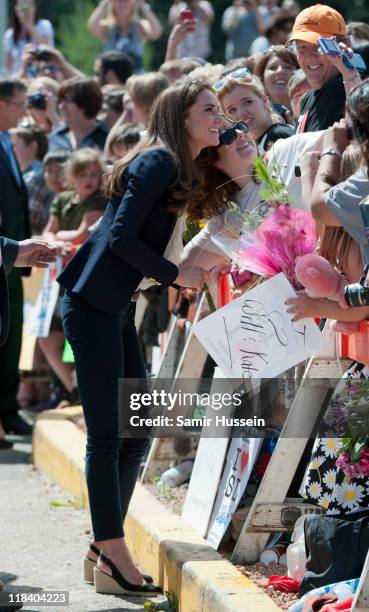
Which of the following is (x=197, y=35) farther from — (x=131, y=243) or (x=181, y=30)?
(x=131, y=243)

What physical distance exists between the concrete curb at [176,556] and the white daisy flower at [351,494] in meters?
0.46

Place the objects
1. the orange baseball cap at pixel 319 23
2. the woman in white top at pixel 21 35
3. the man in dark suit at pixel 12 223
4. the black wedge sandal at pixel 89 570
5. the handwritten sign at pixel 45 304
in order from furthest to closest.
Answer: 1. the woman in white top at pixel 21 35
2. the handwritten sign at pixel 45 304
3. the man in dark suit at pixel 12 223
4. the orange baseball cap at pixel 319 23
5. the black wedge sandal at pixel 89 570

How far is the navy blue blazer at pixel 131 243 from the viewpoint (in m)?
4.91

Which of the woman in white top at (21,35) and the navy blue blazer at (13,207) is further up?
the woman in white top at (21,35)

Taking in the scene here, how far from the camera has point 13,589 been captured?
5.32 meters

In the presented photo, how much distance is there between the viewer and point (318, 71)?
5.76 m

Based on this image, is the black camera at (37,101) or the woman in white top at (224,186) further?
the black camera at (37,101)

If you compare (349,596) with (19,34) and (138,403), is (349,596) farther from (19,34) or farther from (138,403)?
(19,34)

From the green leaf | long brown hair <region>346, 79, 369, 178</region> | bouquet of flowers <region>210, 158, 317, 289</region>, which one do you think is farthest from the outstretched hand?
long brown hair <region>346, 79, 369, 178</region>

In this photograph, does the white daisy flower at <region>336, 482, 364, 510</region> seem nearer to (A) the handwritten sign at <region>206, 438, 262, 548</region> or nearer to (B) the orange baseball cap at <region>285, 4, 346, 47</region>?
(A) the handwritten sign at <region>206, 438, 262, 548</region>

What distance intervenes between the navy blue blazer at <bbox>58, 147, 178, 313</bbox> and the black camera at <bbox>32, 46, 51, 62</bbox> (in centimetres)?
761

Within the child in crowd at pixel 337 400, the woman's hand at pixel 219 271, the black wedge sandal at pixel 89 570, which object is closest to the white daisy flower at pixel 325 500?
the child in crowd at pixel 337 400

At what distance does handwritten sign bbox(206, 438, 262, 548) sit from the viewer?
5.41m

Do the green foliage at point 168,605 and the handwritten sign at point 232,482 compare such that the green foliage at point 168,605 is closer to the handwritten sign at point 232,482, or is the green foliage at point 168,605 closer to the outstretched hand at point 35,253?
the handwritten sign at point 232,482
